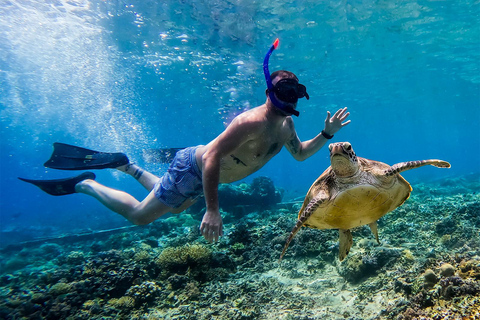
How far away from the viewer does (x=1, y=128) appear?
33281 millimetres

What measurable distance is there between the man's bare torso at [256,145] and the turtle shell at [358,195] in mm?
972

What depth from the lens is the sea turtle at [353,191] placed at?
95.8 inches

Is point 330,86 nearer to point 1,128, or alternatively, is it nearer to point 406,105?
point 406,105

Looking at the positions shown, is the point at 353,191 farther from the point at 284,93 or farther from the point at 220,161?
the point at 220,161

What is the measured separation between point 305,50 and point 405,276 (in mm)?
15506

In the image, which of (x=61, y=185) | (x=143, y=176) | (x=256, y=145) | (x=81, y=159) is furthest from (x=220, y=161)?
(x=61, y=185)

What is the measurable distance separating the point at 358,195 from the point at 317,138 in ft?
6.47

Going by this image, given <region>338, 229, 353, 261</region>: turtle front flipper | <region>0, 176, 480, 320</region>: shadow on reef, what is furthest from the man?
<region>338, 229, 353, 261</region>: turtle front flipper

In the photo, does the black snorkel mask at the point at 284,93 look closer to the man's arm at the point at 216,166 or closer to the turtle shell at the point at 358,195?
the man's arm at the point at 216,166

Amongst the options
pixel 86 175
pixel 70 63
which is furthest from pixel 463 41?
pixel 70 63

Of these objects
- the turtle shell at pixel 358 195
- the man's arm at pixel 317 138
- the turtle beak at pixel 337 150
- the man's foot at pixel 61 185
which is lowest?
the turtle shell at pixel 358 195

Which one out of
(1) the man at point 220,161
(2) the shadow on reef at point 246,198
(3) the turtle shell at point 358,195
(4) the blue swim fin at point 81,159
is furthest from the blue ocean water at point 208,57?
(3) the turtle shell at point 358,195

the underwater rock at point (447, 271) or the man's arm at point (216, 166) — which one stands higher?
the man's arm at point (216, 166)

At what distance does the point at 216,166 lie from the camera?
2.71m
